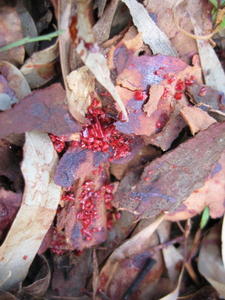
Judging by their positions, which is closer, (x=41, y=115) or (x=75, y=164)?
(x=41, y=115)

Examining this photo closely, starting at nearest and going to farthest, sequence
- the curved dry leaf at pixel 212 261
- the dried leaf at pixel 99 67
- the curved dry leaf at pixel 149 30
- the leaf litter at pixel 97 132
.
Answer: the dried leaf at pixel 99 67
the leaf litter at pixel 97 132
the curved dry leaf at pixel 149 30
the curved dry leaf at pixel 212 261

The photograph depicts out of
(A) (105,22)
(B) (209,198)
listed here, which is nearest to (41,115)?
(A) (105,22)

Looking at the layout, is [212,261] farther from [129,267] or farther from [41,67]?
[41,67]

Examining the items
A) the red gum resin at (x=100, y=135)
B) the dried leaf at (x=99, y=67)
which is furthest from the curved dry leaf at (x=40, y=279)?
the dried leaf at (x=99, y=67)

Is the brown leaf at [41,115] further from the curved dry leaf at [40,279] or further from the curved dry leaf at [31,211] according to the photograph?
the curved dry leaf at [40,279]

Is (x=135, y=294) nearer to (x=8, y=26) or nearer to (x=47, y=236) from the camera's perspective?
(x=47, y=236)

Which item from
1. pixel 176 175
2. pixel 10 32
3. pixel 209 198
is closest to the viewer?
pixel 10 32

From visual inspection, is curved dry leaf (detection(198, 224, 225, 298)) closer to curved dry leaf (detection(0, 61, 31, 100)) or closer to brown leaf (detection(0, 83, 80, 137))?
brown leaf (detection(0, 83, 80, 137))

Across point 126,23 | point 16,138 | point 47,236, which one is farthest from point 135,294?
point 126,23
